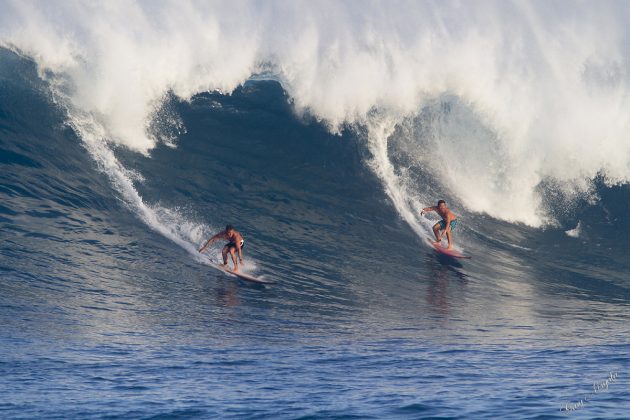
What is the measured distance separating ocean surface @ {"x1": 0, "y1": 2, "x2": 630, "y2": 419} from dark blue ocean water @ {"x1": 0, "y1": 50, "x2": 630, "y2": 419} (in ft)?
0.16

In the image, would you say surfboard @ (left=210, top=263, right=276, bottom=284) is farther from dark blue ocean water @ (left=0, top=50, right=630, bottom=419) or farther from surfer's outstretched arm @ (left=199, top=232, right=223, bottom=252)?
surfer's outstretched arm @ (left=199, top=232, right=223, bottom=252)

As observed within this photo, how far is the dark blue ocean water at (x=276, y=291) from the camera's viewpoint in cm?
827

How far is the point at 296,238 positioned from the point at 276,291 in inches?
114

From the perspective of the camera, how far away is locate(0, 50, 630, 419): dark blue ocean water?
8273mm

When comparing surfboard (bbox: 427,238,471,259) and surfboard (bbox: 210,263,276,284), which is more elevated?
surfboard (bbox: 427,238,471,259)

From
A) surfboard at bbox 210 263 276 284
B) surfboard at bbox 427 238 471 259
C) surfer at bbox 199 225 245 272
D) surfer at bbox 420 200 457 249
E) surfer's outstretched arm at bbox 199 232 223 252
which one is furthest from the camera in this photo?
surfer at bbox 420 200 457 249

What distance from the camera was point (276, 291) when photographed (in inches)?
532

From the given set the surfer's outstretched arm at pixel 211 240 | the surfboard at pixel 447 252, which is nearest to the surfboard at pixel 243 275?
the surfer's outstretched arm at pixel 211 240

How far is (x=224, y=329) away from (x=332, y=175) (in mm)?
8649

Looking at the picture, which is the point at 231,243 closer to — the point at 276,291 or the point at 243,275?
the point at 243,275

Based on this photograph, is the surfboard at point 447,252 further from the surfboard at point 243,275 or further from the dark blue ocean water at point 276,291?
the surfboard at point 243,275

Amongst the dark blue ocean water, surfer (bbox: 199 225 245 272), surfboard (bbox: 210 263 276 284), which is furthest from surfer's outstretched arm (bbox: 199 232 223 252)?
surfboard (bbox: 210 263 276 284)

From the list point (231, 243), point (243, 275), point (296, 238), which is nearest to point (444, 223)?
point (296, 238)

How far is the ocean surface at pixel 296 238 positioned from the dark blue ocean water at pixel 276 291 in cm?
5
